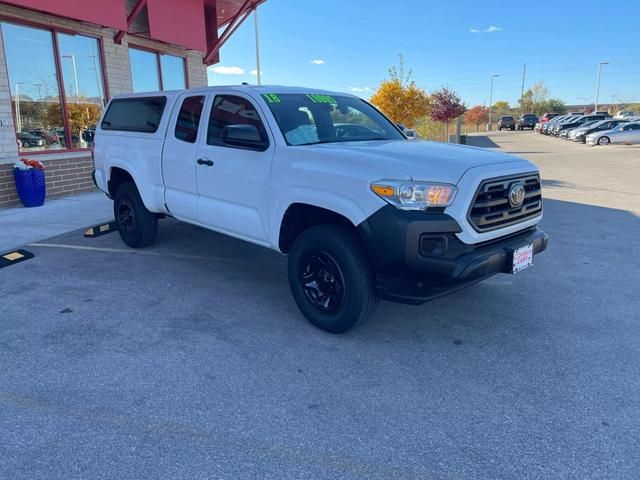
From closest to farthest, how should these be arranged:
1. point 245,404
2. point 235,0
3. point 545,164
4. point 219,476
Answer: point 219,476 < point 245,404 < point 235,0 < point 545,164

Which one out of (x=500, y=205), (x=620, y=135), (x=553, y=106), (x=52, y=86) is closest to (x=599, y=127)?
(x=620, y=135)

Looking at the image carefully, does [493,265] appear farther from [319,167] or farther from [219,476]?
[219,476]

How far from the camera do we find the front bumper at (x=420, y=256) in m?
3.21

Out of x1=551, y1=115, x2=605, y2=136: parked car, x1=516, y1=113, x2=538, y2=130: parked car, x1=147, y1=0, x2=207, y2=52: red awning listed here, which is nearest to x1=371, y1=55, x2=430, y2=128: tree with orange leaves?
x1=147, y1=0, x2=207, y2=52: red awning

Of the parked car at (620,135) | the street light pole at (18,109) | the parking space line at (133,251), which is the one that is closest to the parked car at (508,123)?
the parked car at (620,135)

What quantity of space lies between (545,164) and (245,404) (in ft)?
57.4

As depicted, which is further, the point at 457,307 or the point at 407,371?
the point at 457,307

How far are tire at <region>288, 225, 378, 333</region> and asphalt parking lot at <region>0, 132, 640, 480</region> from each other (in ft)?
0.60

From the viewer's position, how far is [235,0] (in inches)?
538

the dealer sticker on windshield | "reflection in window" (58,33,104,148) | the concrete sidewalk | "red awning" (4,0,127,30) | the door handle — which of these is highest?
"red awning" (4,0,127,30)

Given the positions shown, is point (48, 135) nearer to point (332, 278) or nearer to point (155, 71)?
point (155, 71)

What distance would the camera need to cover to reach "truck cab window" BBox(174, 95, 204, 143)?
16.5 ft

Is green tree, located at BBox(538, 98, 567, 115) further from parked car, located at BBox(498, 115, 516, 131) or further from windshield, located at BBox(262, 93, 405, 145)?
windshield, located at BBox(262, 93, 405, 145)

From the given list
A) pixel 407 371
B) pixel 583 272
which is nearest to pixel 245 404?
pixel 407 371
